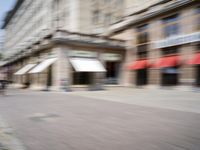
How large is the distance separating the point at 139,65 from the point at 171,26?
4351 mm

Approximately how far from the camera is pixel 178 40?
17.9 m

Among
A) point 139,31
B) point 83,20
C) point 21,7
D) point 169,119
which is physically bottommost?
point 169,119

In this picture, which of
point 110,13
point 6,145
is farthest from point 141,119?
point 110,13

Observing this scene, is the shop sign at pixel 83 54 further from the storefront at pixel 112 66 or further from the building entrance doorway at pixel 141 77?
the building entrance doorway at pixel 141 77

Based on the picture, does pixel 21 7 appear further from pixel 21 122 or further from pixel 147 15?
pixel 21 122

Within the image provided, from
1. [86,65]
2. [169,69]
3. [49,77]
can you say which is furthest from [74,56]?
[169,69]

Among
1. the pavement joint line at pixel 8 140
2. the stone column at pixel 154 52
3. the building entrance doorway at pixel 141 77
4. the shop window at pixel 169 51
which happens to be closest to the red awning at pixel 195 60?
the shop window at pixel 169 51

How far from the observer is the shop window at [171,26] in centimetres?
1848

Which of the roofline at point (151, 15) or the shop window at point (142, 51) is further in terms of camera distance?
the shop window at point (142, 51)

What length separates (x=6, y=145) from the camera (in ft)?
12.7

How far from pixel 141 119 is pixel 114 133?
173cm

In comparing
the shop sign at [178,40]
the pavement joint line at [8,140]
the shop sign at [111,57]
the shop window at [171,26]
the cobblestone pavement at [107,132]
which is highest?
the shop window at [171,26]

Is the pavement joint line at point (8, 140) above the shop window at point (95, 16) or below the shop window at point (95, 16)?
below

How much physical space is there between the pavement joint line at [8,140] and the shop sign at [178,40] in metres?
15.1
